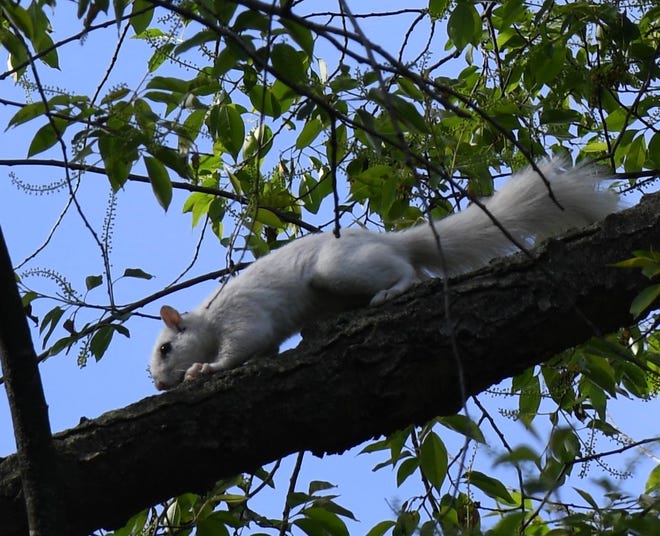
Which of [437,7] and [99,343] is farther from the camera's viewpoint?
[437,7]

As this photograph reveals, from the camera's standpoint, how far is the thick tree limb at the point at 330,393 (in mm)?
2684

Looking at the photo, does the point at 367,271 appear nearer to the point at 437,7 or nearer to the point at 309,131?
the point at 309,131

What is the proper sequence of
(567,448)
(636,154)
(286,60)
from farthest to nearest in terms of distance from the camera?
(636,154)
(567,448)
(286,60)

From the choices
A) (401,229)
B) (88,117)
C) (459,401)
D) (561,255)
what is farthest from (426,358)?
(401,229)

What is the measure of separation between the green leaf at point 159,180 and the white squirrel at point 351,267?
1.02m

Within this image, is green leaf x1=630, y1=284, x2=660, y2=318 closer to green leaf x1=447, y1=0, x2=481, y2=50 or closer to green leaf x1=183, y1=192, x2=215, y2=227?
green leaf x1=447, y1=0, x2=481, y2=50

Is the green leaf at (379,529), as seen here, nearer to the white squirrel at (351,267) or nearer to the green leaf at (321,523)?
the green leaf at (321,523)

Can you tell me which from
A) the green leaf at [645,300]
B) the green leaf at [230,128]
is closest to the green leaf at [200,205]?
the green leaf at [230,128]

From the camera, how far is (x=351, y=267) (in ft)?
12.4

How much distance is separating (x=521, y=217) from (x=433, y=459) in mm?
1003

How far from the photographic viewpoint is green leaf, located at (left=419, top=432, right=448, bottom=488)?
327cm

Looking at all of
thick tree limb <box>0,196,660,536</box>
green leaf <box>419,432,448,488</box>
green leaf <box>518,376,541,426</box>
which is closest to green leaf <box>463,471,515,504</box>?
green leaf <box>419,432,448,488</box>

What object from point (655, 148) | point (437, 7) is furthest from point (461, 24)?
point (655, 148)

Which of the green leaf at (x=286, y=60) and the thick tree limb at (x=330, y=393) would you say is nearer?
the green leaf at (x=286, y=60)
